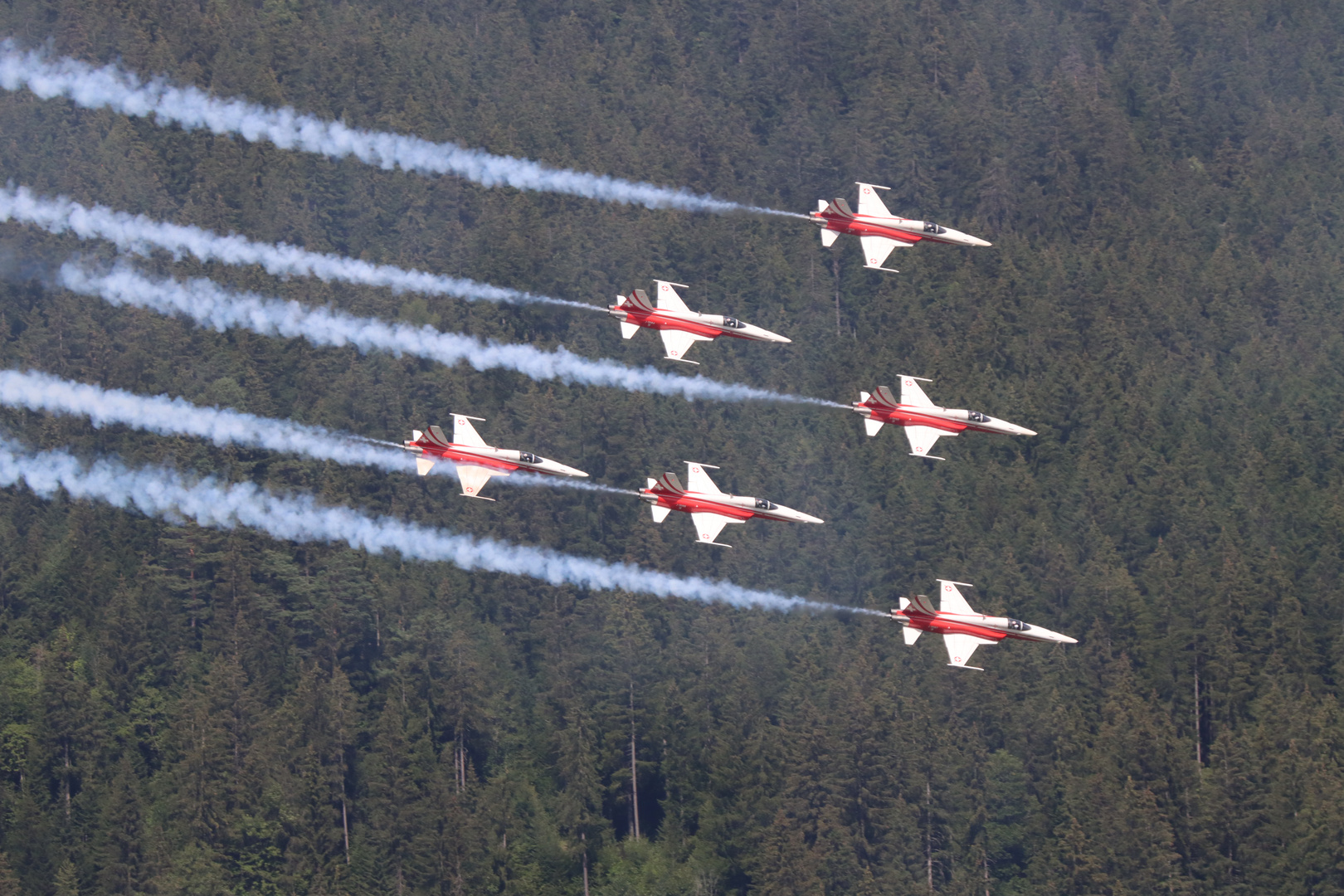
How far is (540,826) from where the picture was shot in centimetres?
18200

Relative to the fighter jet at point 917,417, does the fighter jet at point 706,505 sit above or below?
below

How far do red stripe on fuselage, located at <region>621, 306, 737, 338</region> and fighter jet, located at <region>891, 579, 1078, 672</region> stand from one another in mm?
16933

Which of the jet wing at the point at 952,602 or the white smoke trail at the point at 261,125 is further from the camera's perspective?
the white smoke trail at the point at 261,125

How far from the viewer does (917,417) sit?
138m

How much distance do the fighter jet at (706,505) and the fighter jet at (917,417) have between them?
775 centimetres

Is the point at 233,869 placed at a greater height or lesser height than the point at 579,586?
lesser

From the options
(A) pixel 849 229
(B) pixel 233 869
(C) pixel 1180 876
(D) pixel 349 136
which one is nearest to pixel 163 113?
(D) pixel 349 136

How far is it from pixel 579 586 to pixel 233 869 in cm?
3515

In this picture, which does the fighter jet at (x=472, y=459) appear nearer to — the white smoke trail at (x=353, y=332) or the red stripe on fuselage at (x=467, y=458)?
the red stripe on fuselage at (x=467, y=458)

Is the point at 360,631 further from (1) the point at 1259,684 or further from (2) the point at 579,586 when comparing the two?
(1) the point at 1259,684

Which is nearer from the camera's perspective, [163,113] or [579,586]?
[163,113]

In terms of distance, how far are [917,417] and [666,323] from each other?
14.9m

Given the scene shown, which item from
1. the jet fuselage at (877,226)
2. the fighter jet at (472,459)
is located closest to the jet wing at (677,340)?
the fighter jet at (472,459)

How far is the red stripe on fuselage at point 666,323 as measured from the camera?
132 meters
